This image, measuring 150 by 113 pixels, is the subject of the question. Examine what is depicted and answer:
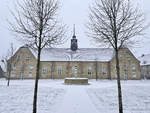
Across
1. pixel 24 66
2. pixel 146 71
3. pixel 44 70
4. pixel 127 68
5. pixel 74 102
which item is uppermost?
pixel 24 66

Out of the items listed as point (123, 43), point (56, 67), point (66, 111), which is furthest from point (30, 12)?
point (56, 67)

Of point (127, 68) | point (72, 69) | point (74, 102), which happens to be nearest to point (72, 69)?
point (72, 69)

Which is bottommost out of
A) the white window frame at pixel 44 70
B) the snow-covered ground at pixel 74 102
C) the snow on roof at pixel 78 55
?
the snow-covered ground at pixel 74 102

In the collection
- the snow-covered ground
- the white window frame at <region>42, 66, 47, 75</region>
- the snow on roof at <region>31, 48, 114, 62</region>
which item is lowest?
the snow-covered ground

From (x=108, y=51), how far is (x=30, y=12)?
34.9m

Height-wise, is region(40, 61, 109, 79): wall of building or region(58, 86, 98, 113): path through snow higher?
region(40, 61, 109, 79): wall of building

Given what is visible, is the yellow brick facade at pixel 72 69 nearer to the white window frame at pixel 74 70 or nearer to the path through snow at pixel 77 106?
the white window frame at pixel 74 70

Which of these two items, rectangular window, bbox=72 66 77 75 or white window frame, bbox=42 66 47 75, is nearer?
rectangular window, bbox=72 66 77 75

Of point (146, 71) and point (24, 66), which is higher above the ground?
point (24, 66)

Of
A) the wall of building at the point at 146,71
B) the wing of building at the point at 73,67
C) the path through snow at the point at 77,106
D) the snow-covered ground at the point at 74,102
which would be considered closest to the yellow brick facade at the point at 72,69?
the wing of building at the point at 73,67

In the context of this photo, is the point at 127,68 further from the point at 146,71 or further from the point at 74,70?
the point at 74,70

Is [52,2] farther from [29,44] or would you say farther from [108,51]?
[108,51]

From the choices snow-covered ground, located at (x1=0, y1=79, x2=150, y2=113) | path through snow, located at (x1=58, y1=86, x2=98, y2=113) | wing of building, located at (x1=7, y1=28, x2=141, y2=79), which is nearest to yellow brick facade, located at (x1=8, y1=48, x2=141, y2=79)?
wing of building, located at (x1=7, y1=28, x2=141, y2=79)

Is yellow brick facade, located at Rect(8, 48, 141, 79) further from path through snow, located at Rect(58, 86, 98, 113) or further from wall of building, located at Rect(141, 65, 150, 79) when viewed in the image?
path through snow, located at Rect(58, 86, 98, 113)
